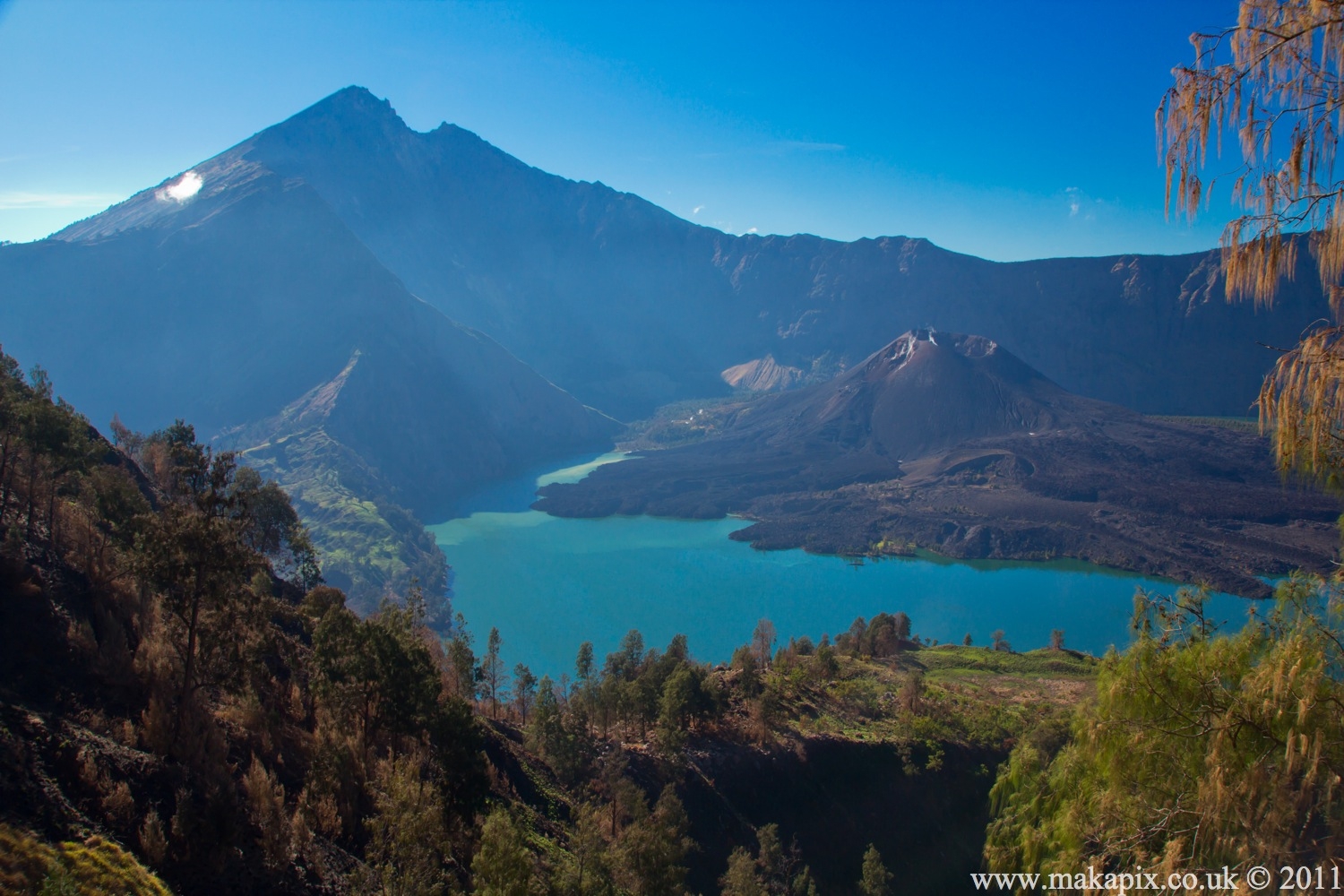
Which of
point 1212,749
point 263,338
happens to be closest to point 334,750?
point 1212,749

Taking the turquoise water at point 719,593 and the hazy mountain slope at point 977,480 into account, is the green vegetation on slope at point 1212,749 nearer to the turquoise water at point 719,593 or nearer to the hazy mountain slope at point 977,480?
the turquoise water at point 719,593

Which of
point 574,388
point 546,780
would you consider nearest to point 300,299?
point 574,388

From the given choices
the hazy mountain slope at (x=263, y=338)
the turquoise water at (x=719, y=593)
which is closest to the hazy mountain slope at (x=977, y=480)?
the turquoise water at (x=719, y=593)

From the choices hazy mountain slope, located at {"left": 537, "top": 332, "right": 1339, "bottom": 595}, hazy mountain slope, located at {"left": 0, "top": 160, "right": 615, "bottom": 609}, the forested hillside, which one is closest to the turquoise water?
hazy mountain slope, located at {"left": 537, "top": 332, "right": 1339, "bottom": 595}

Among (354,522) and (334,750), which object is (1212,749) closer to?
(334,750)

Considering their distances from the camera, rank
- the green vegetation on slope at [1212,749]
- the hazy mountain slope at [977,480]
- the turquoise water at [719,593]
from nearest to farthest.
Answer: the green vegetation on slope at [1212,749], the turquoise water at [719,593], the hazy mountain slope at [977,480]
